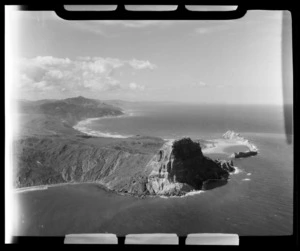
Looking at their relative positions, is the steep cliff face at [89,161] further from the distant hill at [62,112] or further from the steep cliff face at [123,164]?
the distant hill at [62,112]

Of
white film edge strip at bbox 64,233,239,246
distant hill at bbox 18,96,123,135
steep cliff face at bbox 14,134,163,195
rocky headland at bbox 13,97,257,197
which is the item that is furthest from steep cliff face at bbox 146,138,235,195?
white film edge strip at bbox 64,233,239,246

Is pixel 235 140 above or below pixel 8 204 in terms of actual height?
above

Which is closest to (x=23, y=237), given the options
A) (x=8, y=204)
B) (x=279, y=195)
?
(x=8, y=204)

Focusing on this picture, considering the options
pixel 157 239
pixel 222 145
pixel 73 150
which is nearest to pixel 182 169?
pixel 222 145

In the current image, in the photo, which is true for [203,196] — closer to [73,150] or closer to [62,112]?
[73,150]

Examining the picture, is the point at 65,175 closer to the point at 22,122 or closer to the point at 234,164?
the point at 22,122

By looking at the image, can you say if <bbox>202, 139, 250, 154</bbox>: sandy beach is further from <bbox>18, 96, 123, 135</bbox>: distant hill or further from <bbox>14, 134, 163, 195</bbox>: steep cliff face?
<bbox>18, 96, 123, 135</bbox>: distant hill

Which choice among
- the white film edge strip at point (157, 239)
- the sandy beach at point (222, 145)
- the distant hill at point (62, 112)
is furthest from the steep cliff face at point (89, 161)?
the white film edge strip at point (157, 239)
